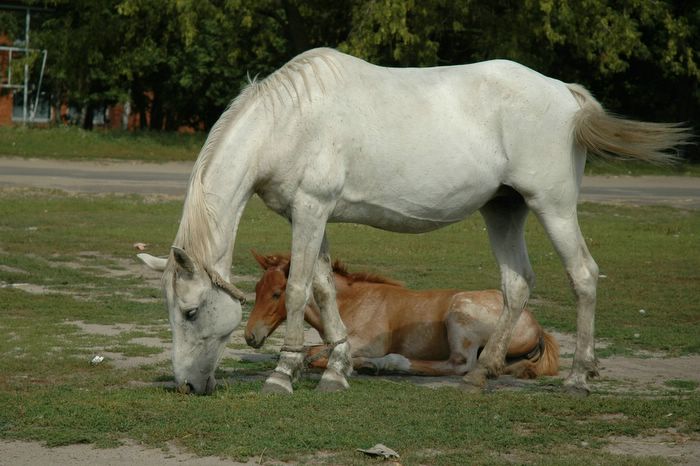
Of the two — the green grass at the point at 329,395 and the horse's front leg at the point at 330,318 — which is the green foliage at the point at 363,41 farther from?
the horse's front leg at the point at 330,318

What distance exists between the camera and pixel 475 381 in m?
7.86

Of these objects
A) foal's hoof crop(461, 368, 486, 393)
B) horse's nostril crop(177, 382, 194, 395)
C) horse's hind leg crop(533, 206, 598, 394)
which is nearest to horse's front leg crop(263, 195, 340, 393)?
horse's nostril crop(177, 382, 194, 395)

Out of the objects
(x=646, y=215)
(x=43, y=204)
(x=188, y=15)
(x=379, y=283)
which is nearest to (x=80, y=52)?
(x=188, y=15)

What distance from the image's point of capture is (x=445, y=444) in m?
6.04

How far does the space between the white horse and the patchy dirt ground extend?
1.45 feet

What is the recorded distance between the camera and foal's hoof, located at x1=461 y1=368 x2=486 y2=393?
7.78m

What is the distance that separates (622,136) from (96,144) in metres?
26.5

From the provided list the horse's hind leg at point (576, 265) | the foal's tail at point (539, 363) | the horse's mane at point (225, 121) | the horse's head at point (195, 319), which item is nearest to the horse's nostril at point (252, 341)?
the horse's head at point (195, 319)

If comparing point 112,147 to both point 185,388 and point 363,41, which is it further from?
point 185,388

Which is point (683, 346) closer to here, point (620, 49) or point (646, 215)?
point (646, 215)

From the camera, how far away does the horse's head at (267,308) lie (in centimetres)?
839

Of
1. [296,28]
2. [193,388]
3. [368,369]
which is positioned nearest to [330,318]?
[368,369]

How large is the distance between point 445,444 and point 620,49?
27105 millimetres

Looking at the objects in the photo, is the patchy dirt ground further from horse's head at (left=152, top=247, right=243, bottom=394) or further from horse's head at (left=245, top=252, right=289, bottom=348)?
horse's head at (left=152, top=247, right=243, bottom=394)
